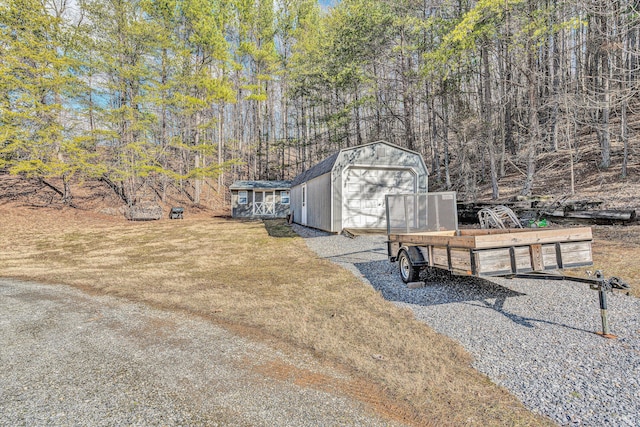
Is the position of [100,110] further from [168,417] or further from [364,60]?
[168,417]

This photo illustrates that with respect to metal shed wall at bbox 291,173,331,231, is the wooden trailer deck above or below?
below

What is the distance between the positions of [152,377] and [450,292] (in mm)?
4394

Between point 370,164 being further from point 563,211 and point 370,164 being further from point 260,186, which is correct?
point 260,186

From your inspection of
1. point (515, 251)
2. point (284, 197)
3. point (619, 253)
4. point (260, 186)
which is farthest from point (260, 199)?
point (515, 251)

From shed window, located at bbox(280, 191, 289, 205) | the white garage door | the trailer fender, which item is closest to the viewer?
the trailer fender

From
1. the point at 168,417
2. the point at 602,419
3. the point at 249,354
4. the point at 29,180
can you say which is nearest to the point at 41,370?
the point at 168,417

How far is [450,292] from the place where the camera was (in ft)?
16.9

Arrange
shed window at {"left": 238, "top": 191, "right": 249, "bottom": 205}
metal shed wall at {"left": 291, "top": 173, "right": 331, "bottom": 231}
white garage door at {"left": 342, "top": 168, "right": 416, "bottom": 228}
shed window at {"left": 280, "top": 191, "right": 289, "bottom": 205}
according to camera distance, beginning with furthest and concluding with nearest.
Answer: shed window at {"left": 280, "top": 191, "right": 289, "bottom": 205} < shed window at {"left": 238, "top": 191, "right": 249, "bottom": 205} < metal shed wall at {"left": 291, "top": 173, "right": 331, "bottom": 231} < white garage door at {"left": 342, "top": 168, "right": 416, "bottom": 228}

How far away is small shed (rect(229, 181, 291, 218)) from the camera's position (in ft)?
82.2

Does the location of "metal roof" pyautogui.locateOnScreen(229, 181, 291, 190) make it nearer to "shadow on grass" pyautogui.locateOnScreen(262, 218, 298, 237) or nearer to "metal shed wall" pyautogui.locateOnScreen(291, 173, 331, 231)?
"shadow on grass" pyautogui.locateOnScreen(262, 218, 298, 237)

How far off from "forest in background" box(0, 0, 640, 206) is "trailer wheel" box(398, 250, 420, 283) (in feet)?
33.1

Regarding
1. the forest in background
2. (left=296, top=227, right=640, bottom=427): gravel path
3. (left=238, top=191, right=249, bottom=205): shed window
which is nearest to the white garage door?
the forest in background

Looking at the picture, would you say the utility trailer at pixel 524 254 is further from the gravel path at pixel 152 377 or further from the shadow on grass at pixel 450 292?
the gravel path at pixel 152 377

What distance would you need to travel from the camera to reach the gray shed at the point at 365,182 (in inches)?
501
